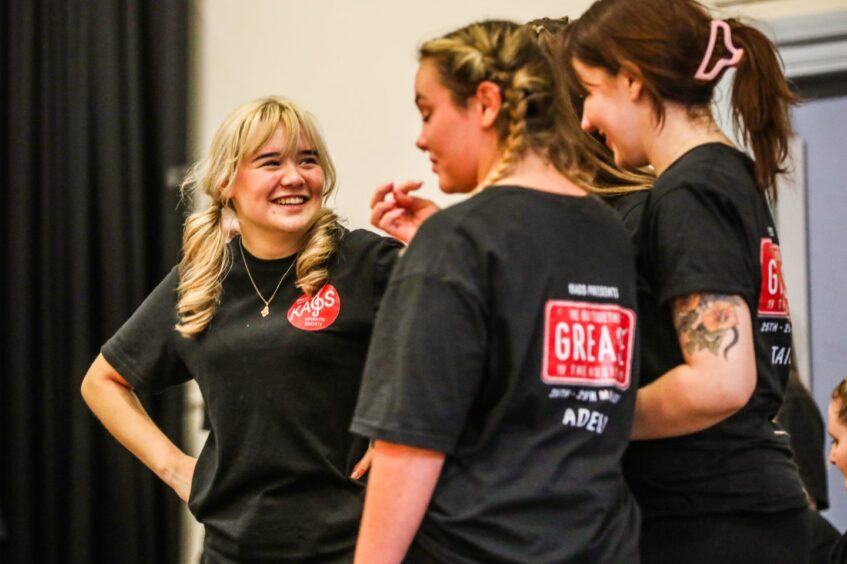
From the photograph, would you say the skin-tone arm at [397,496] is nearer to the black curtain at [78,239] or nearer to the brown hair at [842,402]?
the brown hair at [842,402]

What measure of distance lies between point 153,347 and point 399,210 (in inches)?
26.7

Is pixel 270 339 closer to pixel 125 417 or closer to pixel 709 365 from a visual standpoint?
pixel 125 417

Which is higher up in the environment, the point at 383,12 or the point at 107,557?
the point at 383,12

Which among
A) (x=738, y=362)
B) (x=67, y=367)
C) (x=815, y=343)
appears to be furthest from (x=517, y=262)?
(x=67, y=367)

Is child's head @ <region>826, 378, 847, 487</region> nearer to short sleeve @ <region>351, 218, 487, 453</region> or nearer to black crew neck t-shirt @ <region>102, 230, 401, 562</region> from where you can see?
black crew neck t-shirt @ <region>102, 230, 401, 562</region>

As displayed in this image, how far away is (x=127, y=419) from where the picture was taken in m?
2.14

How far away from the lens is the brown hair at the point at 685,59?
4.77 ft

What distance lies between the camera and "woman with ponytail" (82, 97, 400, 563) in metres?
1.77

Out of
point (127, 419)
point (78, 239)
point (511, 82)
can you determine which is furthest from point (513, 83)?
point (78, 239)

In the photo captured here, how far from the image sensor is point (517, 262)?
4.08 ft

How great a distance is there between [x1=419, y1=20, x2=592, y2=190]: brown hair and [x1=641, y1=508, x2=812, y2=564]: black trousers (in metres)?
0.48

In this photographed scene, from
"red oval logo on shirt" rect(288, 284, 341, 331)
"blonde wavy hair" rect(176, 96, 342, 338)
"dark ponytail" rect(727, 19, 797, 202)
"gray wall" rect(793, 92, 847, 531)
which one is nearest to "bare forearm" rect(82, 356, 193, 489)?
"blonde wavy hair" rect(176, 96, 342, 338)

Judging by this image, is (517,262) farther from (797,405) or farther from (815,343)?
(815,343)

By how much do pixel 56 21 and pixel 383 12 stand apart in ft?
3.44
